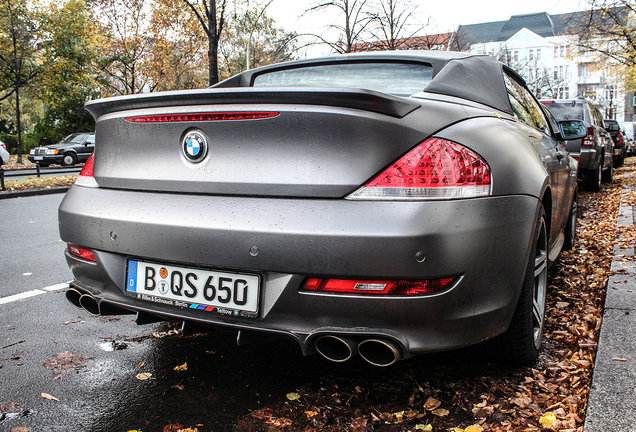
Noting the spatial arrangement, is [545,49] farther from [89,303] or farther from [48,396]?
[48,396]

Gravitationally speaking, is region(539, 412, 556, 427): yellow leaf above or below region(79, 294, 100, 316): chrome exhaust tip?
below

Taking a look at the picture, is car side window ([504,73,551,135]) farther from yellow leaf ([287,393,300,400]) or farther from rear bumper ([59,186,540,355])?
yellow leaf ([287,393,300,400])

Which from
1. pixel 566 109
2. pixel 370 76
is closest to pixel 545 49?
pixel 566 109

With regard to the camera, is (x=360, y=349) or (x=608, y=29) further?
(x=608, y=29)

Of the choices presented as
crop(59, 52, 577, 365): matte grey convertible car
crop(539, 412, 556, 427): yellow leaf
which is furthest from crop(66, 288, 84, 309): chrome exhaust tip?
crop(539, 412, 556, 427): yellow leaf

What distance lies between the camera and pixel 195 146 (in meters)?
2.13

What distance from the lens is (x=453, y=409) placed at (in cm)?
217

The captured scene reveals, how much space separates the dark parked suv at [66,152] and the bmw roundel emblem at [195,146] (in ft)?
77.4

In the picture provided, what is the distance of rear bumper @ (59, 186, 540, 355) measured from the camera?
1.82 meters

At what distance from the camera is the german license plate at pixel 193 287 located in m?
1.98

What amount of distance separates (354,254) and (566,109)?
9738 mm

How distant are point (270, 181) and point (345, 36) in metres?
19.5

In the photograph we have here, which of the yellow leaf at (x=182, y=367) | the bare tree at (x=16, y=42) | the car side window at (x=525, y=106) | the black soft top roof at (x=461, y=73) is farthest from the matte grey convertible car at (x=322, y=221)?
the bare tree at (x=16, y=42)

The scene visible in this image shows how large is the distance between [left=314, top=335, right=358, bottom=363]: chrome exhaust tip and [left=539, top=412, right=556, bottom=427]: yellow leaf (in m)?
0.79
